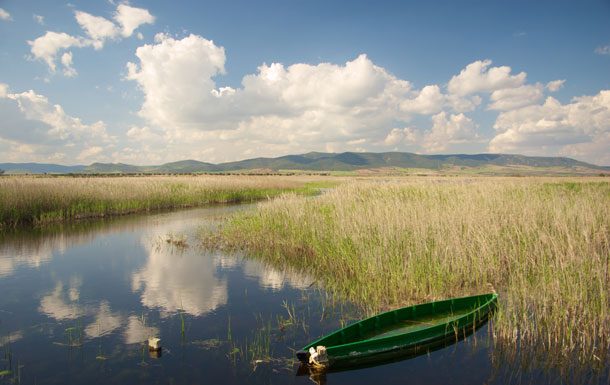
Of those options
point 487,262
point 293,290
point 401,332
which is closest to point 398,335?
point 401,332

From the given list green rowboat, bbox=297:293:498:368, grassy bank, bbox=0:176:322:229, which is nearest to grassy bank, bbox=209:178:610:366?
green rowboat, bbox=297:293:498:368

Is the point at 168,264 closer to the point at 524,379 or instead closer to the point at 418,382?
the point at 418,382

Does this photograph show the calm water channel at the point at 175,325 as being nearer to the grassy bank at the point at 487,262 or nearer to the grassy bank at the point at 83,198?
the grassy bank at the point at 487,262

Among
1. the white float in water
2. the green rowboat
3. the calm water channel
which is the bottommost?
the calm water channel

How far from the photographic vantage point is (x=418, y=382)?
5488 millimetres

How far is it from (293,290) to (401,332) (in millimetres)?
3672

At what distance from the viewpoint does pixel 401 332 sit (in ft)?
22.1

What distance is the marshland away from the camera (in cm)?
585

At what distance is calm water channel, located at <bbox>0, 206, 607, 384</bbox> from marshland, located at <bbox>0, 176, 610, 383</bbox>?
0.04 meters

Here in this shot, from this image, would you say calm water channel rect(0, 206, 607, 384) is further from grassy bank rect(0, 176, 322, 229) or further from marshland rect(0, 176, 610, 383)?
grassy bank rect(0, 176, 322, 229)

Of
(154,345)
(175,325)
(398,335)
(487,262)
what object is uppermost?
(487,262)

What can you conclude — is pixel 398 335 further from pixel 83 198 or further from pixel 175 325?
pixel 83 198

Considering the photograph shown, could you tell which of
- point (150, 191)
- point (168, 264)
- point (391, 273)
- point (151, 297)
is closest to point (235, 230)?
point (168, 264)

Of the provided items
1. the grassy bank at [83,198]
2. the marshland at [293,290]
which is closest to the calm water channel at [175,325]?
the marshland at [293,290]
